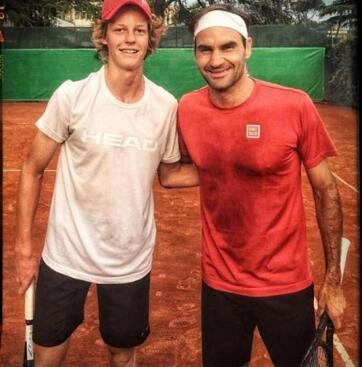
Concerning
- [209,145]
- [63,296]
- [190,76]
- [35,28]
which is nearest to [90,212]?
[63,296]

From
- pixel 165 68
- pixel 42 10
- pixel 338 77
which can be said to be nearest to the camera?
pixel 165 68

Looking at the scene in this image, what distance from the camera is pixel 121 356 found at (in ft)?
8.87

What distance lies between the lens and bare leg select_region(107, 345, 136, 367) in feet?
8.82

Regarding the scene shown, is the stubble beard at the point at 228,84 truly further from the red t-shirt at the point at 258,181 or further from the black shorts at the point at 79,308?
the black shorts at the point at 79,308

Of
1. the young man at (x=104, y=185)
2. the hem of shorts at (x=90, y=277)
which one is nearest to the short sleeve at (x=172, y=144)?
the young man at (x=104, y=185)

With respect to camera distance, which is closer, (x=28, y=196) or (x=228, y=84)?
(x=228, y=84)

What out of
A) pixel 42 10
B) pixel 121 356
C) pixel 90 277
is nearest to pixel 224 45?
pixel 90 277

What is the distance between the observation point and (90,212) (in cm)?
246

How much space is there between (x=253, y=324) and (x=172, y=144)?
3.03ft

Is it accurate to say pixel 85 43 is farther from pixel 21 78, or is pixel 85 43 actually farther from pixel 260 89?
pixel 260 89

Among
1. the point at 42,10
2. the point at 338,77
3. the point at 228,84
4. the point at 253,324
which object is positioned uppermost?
the point at 42,10

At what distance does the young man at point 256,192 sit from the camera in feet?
7.62

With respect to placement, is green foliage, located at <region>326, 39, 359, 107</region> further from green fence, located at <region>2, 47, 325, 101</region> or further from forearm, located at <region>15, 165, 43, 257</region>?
forearm, located at <region>15, 165, 43, 257</region>

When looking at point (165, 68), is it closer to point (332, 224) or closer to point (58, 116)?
point (58, 116)
